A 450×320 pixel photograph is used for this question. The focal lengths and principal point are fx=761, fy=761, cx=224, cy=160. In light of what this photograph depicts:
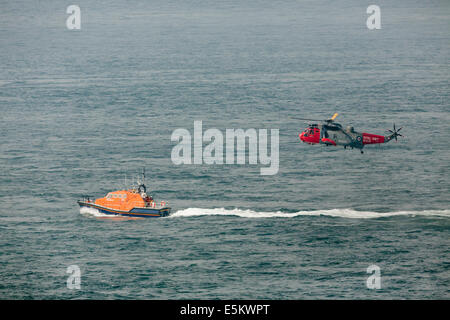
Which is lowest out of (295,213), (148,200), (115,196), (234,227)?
(234,227)

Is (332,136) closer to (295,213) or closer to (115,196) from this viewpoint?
(295,213)

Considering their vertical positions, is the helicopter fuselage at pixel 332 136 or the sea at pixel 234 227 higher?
the helicopter fuselage at pixel 332 136

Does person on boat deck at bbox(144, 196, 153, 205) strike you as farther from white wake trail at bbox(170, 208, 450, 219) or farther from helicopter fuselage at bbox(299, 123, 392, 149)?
helicopter fuselage at bbox(299, 123, 392, 149)

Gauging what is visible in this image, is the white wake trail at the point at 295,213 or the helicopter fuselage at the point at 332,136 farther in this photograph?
the helicopter fuselage at the point at 332,136

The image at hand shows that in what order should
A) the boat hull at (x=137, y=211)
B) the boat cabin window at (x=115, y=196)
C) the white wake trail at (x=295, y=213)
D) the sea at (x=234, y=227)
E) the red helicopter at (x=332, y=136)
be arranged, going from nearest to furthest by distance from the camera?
the sea at (x=234, y=227)
the boat hull at (x=137, y=211)
the boat cabin window at (x=115, y=196)
the white wake trail at (x=295, y=213)
the red helicopter at (x=332, y=136)

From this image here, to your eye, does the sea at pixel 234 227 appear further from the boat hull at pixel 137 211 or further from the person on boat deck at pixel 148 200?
the person on boat deck at pixel 148 200

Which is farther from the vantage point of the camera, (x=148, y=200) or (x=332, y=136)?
(x=332, y=136)

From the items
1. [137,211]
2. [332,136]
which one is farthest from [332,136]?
[137,211]

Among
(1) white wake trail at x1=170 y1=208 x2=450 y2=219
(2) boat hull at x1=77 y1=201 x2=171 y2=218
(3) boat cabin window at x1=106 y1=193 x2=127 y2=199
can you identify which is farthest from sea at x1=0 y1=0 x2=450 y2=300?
(3) boat cabin window at x1=106 y1=193 x2=127 y2=199

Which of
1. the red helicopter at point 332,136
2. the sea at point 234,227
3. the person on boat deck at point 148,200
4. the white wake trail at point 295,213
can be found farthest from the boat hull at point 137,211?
the red helicopter at point 332,136
